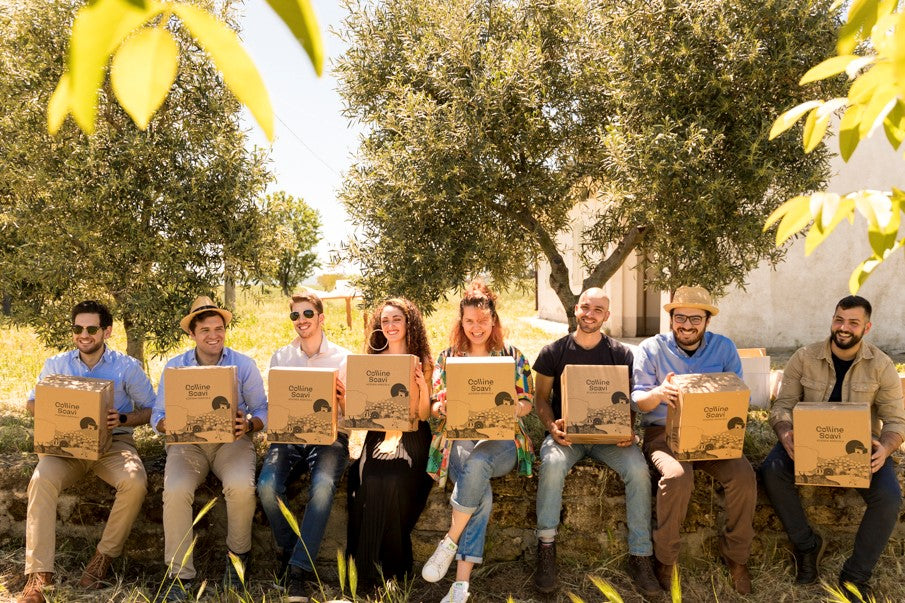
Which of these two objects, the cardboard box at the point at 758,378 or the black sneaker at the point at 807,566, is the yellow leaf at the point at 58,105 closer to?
the black sneaker at the point at 807,566

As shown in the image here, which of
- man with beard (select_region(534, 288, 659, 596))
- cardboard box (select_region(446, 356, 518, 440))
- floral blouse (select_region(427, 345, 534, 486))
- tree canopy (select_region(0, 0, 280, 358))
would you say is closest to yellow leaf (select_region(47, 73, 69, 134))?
cardboard box (select_region(446, 356, 518, 440))

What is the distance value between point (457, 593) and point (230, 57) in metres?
3.56

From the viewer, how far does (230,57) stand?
2.08 ft

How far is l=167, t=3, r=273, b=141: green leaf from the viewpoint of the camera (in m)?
0.62

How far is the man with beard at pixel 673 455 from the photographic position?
3.92m

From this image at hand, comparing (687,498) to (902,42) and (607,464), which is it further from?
(902,42)

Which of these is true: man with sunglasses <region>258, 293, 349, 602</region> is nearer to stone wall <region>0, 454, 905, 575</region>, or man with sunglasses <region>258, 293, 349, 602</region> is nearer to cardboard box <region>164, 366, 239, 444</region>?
stone wall <region>0, 454, 905, 575</region>

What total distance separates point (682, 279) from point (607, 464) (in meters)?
1.89

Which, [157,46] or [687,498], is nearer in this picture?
[157,46]

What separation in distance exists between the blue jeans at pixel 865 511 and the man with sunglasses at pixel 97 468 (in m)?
3.75

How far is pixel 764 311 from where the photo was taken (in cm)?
1060

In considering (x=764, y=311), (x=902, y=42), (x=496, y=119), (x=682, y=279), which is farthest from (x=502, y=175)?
(x=764, y=311)

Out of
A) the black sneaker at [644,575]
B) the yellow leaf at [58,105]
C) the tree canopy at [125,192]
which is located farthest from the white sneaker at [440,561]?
the yellow leaf at [58,105]

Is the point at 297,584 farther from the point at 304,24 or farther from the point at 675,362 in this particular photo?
the point at 304,24
